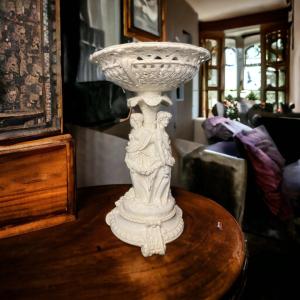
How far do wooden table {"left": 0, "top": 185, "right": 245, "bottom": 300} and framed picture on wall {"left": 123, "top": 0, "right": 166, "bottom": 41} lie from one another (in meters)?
0.91

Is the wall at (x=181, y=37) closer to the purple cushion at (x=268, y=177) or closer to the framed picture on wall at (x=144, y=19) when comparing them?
the framed picture on wall at (x=144, y=19)

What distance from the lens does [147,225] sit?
2.50 ft

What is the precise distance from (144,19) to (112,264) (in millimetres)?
1197

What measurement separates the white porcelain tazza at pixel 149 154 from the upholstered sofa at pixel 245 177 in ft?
2.34

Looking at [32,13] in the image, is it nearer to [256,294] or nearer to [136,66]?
[136,66]

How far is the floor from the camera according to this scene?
1.54m

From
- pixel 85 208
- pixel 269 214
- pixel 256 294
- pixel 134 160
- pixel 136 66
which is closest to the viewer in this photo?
pixel 136 66

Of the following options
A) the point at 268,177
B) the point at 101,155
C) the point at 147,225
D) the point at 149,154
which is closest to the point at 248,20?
the point at 268,177

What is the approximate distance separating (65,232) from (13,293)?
253mm

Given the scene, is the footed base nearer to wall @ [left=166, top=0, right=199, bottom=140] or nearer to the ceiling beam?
wall @ [left=166, top=0, right=199, bottom=140]

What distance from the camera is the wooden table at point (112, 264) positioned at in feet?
1.86

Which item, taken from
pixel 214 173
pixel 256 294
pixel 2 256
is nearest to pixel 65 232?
pixel 2 256

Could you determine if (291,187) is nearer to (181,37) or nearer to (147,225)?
(147,225)

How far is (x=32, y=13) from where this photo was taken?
0.74m
